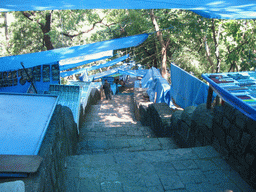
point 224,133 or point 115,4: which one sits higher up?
point 115,4

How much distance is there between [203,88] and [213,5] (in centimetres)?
222

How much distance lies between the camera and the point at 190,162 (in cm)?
312

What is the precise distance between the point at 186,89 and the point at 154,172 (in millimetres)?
4145

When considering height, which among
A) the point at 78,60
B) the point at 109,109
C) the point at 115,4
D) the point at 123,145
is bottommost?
the point at 109,109

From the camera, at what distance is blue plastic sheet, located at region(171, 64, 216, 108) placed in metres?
5.68

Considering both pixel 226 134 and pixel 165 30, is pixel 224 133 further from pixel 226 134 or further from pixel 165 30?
pixel 165 30

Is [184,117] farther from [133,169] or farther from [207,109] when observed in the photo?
[133,169]

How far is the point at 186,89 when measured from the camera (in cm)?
658

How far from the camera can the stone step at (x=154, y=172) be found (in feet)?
8.48

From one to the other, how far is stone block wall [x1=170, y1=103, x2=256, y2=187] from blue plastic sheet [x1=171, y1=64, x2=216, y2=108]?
60.1 inches

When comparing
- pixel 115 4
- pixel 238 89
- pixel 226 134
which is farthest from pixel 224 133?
pixel 115 4

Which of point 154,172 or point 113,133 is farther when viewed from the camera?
point 113,133

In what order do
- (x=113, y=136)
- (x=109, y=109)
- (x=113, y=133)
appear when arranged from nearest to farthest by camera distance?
1. (x=113, y=136)
2. (x=113, y=133)
3. (x=109, y=109)

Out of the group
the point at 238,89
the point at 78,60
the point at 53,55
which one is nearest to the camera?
the point at 238,89
